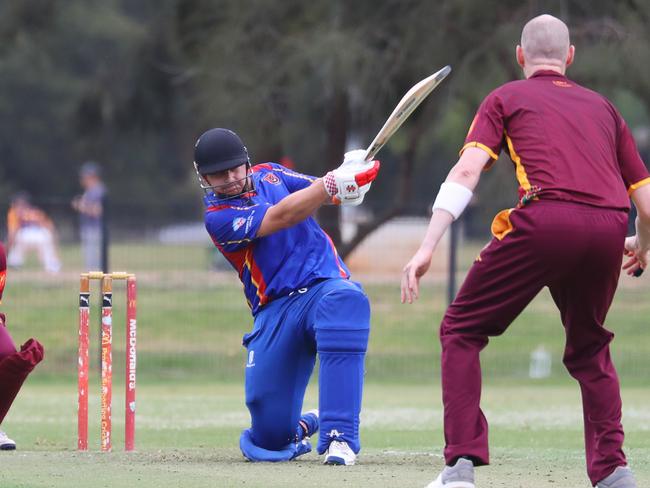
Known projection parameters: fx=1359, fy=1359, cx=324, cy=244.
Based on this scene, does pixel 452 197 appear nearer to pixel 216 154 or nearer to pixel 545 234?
pixel 545 234

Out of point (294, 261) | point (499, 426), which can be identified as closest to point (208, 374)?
point (499, 426)

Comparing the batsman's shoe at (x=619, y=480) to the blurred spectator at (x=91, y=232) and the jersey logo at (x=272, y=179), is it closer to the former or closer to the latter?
the jersey logo at (x=272, y=179)

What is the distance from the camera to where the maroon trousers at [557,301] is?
5566 millimetres

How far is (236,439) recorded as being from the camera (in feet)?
31.9

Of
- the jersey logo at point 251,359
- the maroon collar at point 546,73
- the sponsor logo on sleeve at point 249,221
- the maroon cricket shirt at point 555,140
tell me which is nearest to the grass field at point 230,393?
the jersey logo at point 251,359

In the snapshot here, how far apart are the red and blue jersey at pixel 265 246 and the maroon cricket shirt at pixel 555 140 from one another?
177 cm

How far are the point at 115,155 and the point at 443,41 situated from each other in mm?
40491

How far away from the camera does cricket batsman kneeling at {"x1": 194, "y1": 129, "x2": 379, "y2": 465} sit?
6.95m

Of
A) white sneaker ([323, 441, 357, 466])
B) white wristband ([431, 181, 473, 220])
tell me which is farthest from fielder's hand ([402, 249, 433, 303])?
white sneaker ([323, 441, 357, 466])

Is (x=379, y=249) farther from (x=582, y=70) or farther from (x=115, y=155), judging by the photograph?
(x=115, y=155)

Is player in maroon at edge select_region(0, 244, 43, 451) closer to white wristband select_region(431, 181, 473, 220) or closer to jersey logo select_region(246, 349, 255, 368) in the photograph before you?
jersey logo select_region(246, 349, 255, 368)

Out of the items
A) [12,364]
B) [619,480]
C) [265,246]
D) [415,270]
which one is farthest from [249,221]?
[619,480]

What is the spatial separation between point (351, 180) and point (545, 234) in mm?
1444

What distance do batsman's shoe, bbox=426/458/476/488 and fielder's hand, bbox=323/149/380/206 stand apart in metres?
1.67
